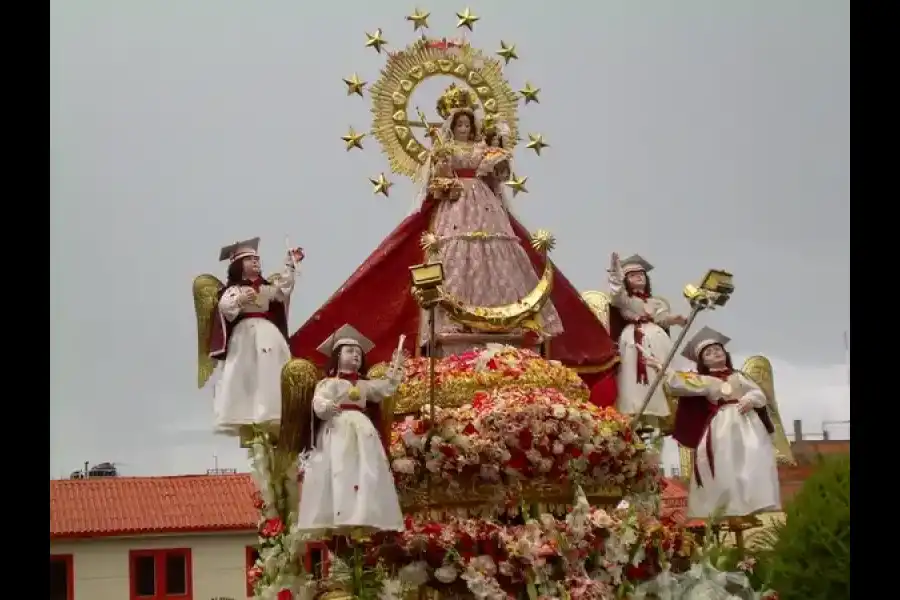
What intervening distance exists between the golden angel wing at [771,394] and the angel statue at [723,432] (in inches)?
0.5

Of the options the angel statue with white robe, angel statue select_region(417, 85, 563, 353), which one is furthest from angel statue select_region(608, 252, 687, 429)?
angel statue select_region(417, 85, 563, 353)

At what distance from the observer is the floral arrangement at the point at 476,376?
9.71 metres

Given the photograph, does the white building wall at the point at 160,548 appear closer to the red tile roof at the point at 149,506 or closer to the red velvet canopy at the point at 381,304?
the red tile roof at the point at 149,506

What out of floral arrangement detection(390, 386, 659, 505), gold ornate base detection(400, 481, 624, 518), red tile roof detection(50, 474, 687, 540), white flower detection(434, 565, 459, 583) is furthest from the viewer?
red tile roof detection(50, 474, 687, 540)

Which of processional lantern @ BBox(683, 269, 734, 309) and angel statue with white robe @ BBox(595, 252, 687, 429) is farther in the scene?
angel statue with white robe @ BBox(595, 252, 687, 429)

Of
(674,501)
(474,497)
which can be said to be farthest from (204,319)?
(674,501)

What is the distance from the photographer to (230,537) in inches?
596

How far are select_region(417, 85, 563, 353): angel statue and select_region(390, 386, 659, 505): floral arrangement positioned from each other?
1169 millimetres

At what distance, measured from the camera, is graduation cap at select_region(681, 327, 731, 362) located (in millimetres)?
10578

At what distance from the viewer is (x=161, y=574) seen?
48.5 feet

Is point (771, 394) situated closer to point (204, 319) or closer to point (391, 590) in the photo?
point (391, 590)

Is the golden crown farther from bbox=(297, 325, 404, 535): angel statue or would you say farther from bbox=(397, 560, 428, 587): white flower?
bbox=(397, 560, 428, 587): white flower

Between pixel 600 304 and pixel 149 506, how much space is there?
6.09 m
